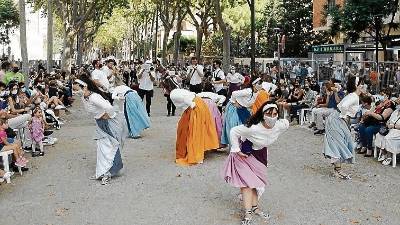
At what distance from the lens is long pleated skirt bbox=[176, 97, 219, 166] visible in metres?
11.3

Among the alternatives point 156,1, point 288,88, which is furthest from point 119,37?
point 288,88

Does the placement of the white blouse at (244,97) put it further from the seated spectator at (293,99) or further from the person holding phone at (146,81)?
the seated spectator at (293,99)

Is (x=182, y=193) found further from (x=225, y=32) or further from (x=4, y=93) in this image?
(x=225, y=32)

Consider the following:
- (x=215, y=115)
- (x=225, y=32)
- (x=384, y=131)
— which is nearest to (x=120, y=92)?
(x=215, y=115)

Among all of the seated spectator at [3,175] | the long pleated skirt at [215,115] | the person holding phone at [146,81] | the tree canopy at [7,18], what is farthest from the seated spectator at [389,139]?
the tree canopy at [7,18]

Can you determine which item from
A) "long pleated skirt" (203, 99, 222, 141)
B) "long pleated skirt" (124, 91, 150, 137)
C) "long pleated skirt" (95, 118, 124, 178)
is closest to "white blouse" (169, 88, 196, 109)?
"long pleated skirt" (203, 99, 222, 141)

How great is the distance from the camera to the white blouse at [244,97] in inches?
439

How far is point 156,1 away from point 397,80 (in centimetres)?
2625

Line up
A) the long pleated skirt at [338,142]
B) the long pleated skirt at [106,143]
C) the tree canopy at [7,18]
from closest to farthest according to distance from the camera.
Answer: the long pleated skirt at [106,143] → the long pleated skirt at [338,142] → the tree canopy at [7,18]

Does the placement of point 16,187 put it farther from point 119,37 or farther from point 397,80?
point 119,37

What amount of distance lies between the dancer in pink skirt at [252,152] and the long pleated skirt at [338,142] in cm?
272

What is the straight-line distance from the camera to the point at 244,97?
11.3 meters

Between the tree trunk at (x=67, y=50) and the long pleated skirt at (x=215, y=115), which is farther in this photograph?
the tree trunk at (x=67, y=50)

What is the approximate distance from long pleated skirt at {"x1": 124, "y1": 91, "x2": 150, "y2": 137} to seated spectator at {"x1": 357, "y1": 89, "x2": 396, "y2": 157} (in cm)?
A: 510
